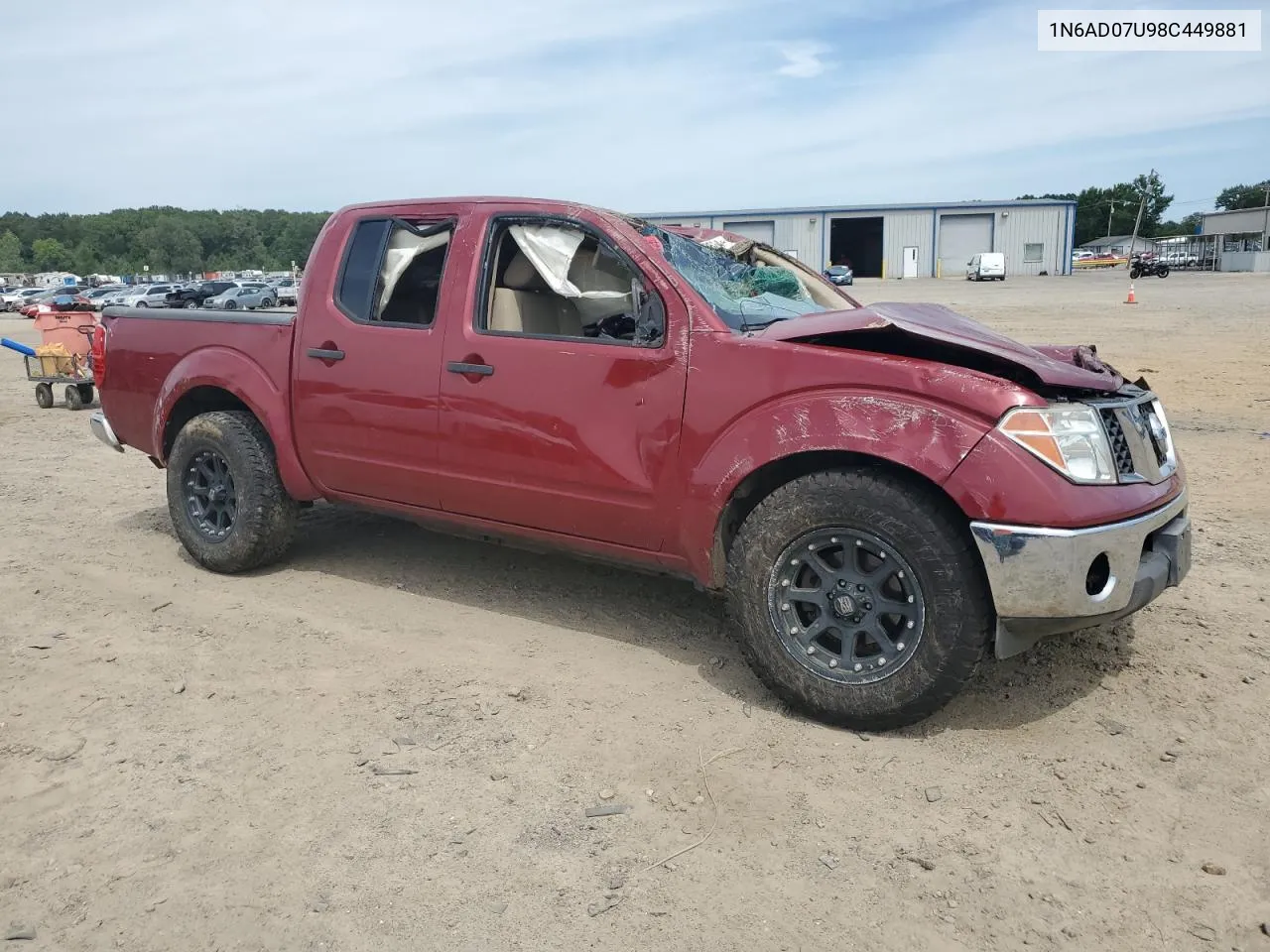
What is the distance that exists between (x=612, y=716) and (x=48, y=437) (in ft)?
31.0

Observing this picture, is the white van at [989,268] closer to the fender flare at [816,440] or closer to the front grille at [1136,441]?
the front grille at [1136,441]

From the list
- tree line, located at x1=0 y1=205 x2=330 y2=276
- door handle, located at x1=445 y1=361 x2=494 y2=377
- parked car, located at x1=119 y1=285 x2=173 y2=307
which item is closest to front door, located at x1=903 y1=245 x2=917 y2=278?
parked car, located at x1=119 y1=285 x2=173 y2=307

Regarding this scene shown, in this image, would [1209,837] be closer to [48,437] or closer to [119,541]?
[119,541]

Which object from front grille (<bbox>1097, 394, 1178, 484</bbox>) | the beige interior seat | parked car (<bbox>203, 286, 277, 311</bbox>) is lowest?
front grille (<bbox>1097, 394, 1178, 484</bbox>)

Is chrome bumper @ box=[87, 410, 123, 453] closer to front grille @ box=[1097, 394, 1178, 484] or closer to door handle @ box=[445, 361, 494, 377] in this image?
door handle @ box=[445, 361, 494, 377]

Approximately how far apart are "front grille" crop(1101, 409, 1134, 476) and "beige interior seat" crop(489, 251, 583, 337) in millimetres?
2179

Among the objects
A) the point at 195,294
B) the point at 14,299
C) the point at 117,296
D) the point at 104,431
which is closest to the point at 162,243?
the point at 14,299

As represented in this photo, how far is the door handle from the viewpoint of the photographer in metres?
4.21

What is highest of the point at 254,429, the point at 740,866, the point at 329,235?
the point at 329,235

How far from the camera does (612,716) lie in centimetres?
364

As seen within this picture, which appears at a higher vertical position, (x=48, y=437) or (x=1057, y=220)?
(x=1057, y=220)

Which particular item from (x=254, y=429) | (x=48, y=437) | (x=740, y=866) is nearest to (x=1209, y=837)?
(x=740, y=866)

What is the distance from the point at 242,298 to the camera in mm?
44219

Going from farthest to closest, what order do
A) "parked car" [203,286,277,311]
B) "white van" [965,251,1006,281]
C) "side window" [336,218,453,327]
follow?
"white van" [965,251,1006,281] → "parked car" [203,286,277,311] → "side window" [336,218,453,327]
